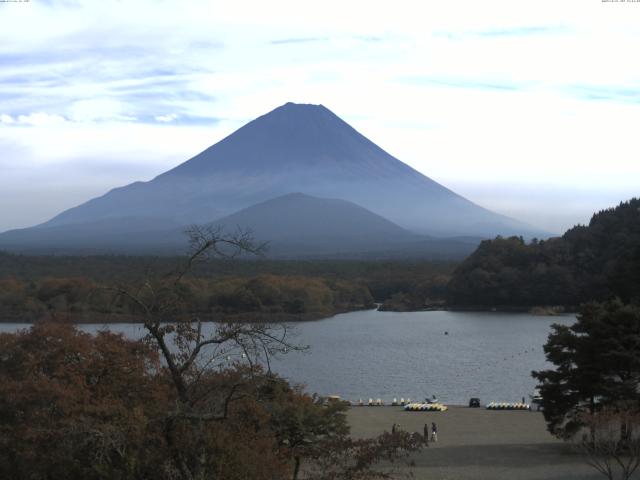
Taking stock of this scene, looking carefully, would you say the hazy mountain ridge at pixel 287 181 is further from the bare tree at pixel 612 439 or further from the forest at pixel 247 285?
the bare tree at pixel 612 439

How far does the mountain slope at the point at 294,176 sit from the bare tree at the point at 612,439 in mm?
144690

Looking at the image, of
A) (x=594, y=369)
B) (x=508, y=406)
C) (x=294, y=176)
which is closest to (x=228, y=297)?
(x=508, y=406)

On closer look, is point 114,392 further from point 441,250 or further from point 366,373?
point 441,250

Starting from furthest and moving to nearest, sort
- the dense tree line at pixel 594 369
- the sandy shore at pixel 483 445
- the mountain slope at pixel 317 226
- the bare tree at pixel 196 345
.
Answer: the mountain slope at pixel 317 226, the dense tree line at pixel 594 369, the sandy shore at pixel 483 445, the bare tree at pixel 196 345

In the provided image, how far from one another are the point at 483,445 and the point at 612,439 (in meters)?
3.59

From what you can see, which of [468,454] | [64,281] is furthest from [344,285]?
[468,454]

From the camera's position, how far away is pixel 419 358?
2923 centimetres

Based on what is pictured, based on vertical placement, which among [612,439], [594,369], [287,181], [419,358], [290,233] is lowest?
[419,358]

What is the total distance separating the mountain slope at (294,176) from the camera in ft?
534

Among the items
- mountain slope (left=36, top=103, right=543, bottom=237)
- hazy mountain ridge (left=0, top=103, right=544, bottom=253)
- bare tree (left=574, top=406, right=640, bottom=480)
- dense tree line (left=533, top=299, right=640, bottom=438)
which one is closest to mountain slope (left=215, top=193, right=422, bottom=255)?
hazy mountain ridge (left=0, top=103, right=544, bottom=253)

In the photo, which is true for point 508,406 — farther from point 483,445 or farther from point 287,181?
point 287,181

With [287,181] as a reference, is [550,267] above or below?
below

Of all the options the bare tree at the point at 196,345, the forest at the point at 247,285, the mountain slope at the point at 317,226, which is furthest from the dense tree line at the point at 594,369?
the mountain slope at the point at 317,226

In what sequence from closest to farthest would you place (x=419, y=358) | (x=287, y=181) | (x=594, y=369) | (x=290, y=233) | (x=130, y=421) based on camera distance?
(x=130, y=421)
(x=594, y=369)
(x=419, y=358)
(x=290, y=233)
(x=287, y=181)
